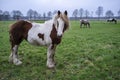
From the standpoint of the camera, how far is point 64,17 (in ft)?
17.1

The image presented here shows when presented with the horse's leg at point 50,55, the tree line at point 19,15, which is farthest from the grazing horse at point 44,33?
the tree line at point 19,15

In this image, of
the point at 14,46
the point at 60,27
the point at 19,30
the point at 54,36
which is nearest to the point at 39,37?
the point at 54,36

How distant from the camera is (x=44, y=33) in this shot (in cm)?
562

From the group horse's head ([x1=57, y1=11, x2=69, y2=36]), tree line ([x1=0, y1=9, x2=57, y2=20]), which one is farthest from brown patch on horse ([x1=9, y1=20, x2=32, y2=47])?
tree line ([x1=0, y1=9, x2=57, y2=20])

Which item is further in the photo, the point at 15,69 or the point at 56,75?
the point at 15,69

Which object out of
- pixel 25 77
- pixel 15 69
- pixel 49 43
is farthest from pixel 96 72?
pixel 15 69

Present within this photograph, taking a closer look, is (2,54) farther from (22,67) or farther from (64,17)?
(64,17)

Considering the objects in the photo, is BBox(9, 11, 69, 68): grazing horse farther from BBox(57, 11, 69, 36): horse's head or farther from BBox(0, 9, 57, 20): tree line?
BBox(0, 9, 57, 20): tree line

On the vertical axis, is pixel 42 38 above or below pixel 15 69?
above

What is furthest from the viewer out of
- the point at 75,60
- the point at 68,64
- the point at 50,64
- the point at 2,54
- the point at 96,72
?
the point at 2,54

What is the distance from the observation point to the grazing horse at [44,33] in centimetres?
520

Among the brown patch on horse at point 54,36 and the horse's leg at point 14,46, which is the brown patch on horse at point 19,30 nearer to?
the horse's leg at point 14,46

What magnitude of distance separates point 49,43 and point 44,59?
4.92 ft

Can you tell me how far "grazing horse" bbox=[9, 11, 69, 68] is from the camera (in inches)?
205
